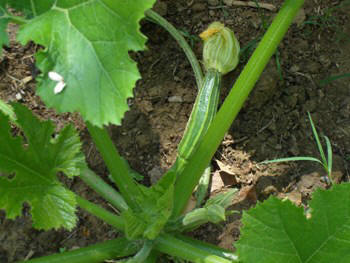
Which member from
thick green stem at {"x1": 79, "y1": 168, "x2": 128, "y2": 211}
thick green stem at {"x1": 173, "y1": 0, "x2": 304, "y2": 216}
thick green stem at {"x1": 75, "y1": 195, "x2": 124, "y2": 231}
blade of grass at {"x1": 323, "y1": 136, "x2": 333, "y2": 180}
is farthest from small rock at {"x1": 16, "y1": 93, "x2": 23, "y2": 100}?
blade of grass at {"x1": 323, "y1": 136, "x2": 333, "y2": 180}

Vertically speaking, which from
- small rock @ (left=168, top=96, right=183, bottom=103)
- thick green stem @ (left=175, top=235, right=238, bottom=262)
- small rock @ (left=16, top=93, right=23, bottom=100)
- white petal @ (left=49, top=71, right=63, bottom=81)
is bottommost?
thick green stem @ (left=175, top=235, right=238, bottom=262)

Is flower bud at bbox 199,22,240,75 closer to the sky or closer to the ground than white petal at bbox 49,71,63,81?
closer to the ground

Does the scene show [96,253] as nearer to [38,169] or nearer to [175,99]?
[38,169]

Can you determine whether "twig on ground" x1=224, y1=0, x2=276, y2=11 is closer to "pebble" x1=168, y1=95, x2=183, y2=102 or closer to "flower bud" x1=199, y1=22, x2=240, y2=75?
"flower bud" x1=199, y1=22, x2=240, y2=75

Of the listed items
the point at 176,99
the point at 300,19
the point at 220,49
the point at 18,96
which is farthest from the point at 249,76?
the point at 18,96

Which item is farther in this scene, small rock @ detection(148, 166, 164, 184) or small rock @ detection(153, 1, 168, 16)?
small rock @ detection(153, 1, 168, 16)

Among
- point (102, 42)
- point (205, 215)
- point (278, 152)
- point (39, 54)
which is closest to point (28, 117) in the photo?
point (39, 54)

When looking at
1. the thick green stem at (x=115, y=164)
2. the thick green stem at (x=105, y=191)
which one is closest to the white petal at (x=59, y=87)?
the thick green stem at (x=115, y=164)
